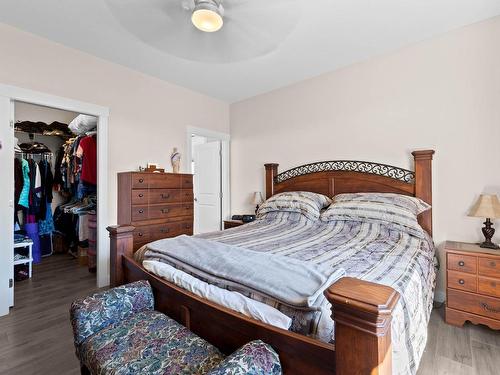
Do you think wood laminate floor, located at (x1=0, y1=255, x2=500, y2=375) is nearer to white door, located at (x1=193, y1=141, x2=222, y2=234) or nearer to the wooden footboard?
the wooden footboard

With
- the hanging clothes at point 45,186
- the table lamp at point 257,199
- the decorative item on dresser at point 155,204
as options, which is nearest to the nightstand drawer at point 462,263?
the table lamp at point 257,199

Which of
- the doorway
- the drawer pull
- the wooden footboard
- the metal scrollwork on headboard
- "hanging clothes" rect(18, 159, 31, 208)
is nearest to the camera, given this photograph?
the wooden footboard

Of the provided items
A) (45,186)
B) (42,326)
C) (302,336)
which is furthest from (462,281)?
(45,186)

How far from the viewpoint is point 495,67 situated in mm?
2291

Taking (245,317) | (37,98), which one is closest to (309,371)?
(245,317)

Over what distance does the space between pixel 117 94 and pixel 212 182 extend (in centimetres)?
205

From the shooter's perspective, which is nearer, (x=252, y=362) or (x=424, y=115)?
(x=252, y=362)

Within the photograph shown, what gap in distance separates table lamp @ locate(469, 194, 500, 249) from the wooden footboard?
1975 mm

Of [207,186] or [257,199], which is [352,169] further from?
[207,186]

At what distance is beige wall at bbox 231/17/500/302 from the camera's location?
7.65 feet

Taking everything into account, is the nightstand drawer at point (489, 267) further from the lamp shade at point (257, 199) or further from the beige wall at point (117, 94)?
the beige wall at point (117, 94)

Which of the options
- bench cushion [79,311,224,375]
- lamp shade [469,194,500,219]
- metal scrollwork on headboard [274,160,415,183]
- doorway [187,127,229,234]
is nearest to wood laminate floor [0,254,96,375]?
bench cushion [79,311,224,375]

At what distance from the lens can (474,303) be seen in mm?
2014

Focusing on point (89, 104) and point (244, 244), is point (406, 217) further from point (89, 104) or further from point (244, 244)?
point (89, 104)
